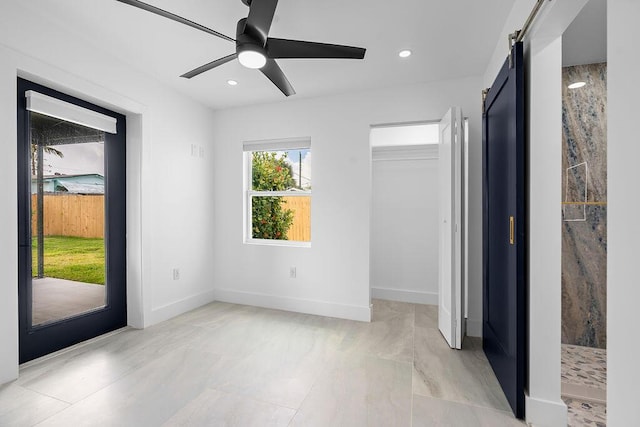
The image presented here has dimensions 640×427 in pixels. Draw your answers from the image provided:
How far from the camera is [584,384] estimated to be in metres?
2.02

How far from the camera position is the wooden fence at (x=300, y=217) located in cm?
361

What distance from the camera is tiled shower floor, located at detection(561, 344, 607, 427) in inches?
66.6

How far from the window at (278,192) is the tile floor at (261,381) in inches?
47.6

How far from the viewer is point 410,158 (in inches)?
150

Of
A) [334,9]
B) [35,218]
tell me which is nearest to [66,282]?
[35,218]

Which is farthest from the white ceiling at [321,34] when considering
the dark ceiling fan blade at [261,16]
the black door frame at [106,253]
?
the black door frame at [106,253]

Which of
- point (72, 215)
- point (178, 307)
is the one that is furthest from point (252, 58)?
point (178, 307)

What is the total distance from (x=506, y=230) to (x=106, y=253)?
11.0 feet

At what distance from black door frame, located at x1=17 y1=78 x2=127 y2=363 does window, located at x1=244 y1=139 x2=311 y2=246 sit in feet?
4.55

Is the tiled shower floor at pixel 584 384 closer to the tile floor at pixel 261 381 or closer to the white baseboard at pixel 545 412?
the white baseboard at pixel 545 412

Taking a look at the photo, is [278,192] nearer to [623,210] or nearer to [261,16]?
[261,16]

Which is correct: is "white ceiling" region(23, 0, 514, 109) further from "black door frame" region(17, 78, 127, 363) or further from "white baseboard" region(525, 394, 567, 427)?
"white baseboard" region(525, 394, 567, 427)

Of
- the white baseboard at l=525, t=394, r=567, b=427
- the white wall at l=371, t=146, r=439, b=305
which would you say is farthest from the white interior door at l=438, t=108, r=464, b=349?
the white wall at l=371, t=146, r=439, b=305

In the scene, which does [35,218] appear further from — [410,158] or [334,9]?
[410,158]
